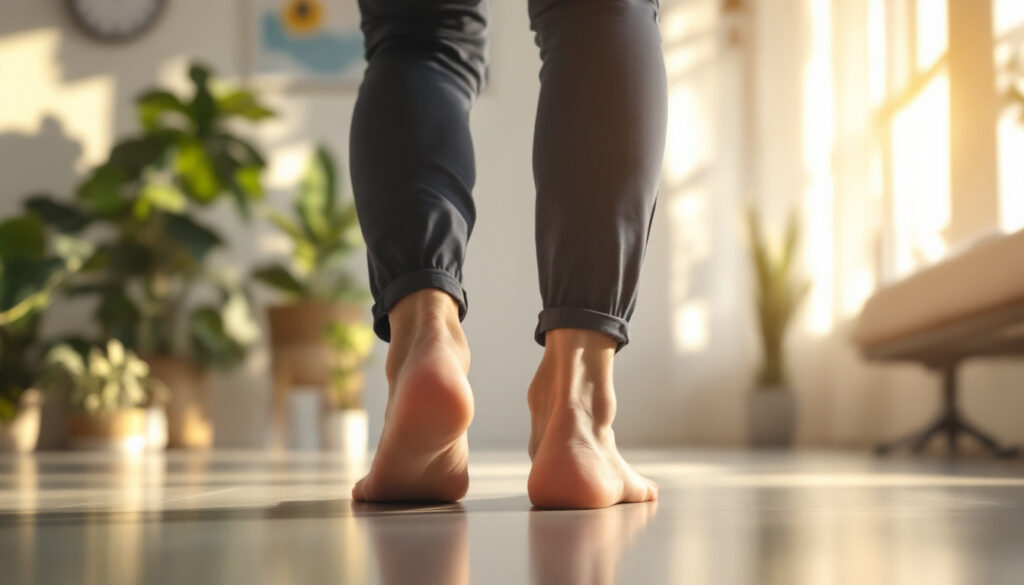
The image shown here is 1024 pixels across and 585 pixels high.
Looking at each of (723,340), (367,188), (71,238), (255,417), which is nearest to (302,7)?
(71,238)

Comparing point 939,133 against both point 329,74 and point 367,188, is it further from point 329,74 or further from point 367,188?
point 367,188

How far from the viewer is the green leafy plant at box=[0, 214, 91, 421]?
410 centimetres

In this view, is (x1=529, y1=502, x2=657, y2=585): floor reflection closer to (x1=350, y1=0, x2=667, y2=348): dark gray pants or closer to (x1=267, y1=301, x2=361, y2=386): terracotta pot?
(x1=350, y1=0, x2=667, y2=348): dark gray pants

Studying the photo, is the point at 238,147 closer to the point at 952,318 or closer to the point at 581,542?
the point at 952,318

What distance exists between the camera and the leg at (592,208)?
0.85 metres

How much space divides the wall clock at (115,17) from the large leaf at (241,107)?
1.00 m

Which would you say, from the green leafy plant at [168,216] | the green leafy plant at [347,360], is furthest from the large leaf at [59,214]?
the green leafy plant at [347,360]

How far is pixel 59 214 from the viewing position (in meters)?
4.40

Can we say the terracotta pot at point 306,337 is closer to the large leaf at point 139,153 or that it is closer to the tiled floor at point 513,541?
the large leaf at point 139,153

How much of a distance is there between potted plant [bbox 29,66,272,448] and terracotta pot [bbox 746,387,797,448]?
6.65 ft

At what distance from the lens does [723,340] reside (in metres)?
4.71

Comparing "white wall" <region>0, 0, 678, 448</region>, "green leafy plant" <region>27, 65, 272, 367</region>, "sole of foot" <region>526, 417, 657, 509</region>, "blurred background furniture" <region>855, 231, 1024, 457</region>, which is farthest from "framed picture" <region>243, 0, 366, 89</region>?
"sole of foot" <region>526, 417, 657, 509</region>

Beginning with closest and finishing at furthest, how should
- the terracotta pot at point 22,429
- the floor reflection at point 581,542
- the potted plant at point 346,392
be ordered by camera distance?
the floor reflection at point 581,542
the potted plant at point 346,392
the terracotta pot at point 22,429

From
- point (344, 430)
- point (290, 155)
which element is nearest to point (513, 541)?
point (344, 430)
